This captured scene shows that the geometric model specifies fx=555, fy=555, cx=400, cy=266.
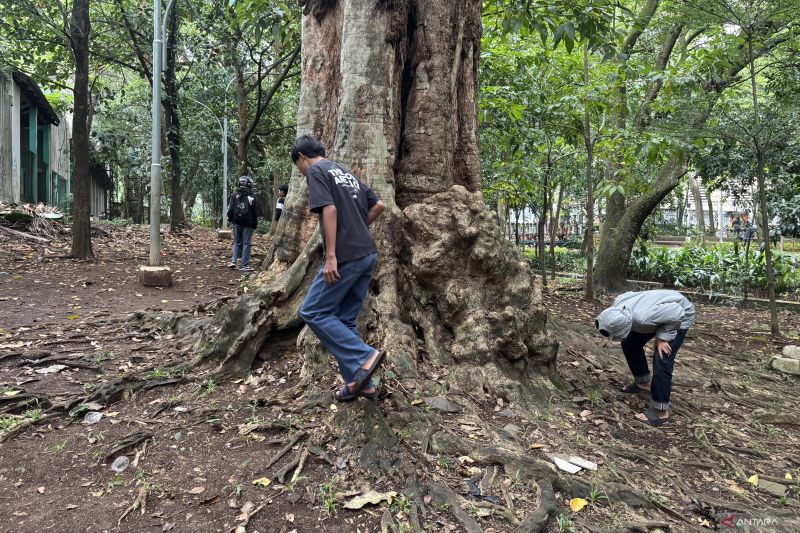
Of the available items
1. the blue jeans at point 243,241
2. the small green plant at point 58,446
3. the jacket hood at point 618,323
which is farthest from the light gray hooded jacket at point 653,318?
the blue jeans at point 243,241

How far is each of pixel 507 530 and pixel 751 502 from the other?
6.07 ft

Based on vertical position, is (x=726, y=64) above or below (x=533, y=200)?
above

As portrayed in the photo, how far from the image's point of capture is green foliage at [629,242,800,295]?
13.1 m

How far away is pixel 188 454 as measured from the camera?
11.5 ft

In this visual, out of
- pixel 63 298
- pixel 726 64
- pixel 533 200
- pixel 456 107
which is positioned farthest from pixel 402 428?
pixel 533 200

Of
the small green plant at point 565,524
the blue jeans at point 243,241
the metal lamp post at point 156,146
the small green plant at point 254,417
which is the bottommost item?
the small green plant at point 565,524

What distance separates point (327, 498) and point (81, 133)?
9979mm

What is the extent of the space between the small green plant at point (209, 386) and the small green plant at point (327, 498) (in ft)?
4.83

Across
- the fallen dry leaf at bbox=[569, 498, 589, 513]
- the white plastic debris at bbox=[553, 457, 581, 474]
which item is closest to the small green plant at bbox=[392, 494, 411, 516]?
the fallen dry leaf at bbox=[569, 498, 589, 513]

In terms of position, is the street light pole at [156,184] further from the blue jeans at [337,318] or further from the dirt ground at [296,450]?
the blue jeans at [337,318]

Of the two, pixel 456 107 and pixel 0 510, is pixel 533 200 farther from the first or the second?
pixel 0 510

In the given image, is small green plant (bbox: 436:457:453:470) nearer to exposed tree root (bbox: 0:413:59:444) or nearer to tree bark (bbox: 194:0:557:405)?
tree bark (bbox: 194:0:557:405)

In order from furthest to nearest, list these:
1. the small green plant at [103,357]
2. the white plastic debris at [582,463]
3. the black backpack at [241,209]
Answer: the black backpack at [241,209]
the small green plant at [103,357]
the white plastic debris at [582,463]

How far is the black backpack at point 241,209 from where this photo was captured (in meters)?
10.7
